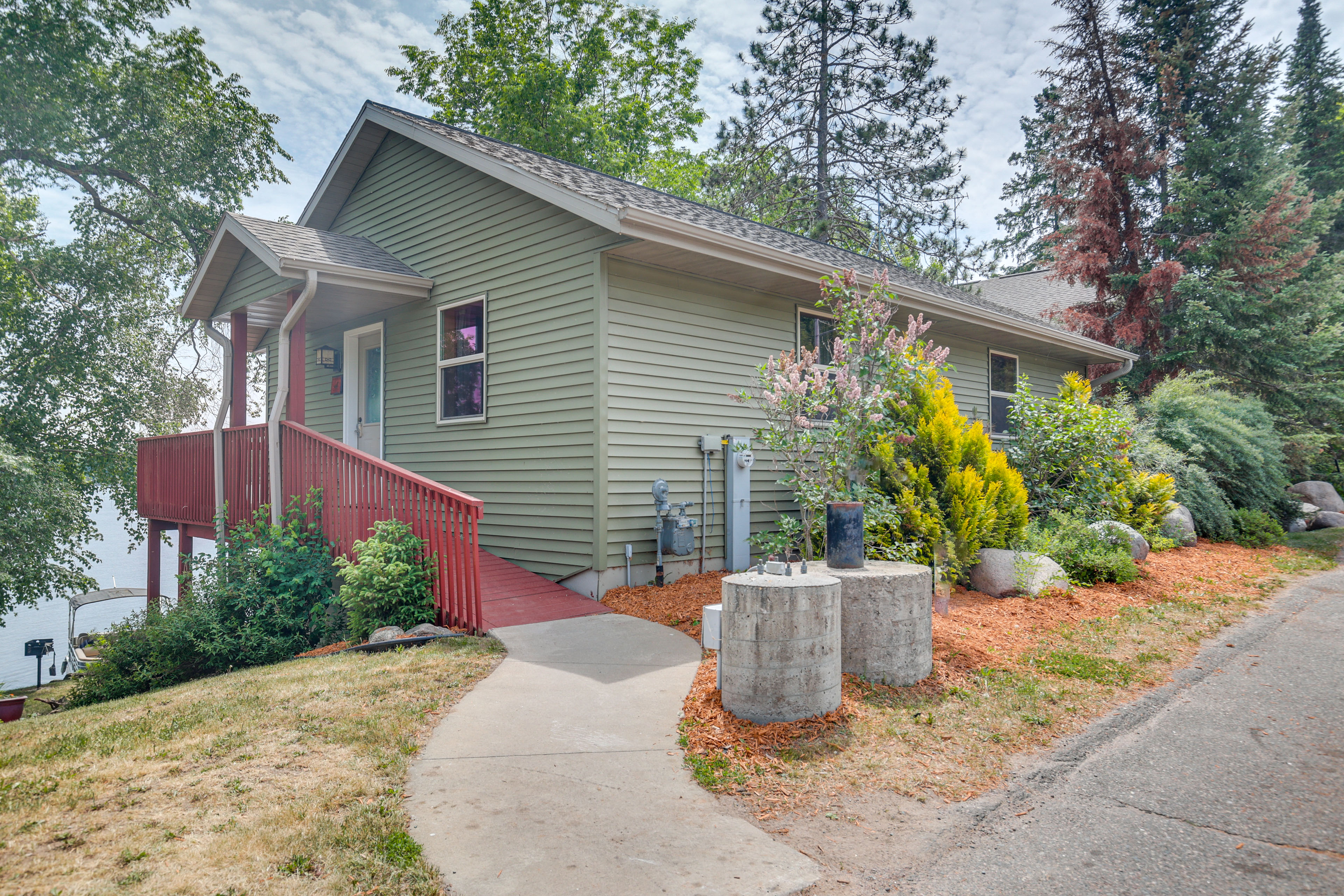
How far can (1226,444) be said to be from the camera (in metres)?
11.2

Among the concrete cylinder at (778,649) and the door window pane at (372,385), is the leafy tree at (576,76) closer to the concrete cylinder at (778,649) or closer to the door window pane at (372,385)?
the door window pane at (372,385)

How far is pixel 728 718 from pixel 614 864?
1.36m

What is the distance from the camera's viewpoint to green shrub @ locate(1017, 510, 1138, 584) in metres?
7.04

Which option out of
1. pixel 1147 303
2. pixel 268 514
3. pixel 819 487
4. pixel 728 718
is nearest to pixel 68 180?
pixel 268 514

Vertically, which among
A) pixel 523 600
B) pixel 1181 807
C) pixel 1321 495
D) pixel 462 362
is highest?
pixel 462 362

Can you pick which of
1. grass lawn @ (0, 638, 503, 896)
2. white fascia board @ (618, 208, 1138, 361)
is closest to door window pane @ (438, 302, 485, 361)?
white fascia board @ (618, 208, 1138, 361)

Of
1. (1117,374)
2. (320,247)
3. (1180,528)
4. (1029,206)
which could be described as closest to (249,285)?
(320,247)

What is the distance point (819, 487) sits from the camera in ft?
20.6

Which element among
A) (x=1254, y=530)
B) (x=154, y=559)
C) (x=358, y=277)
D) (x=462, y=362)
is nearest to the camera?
(x=358, y=277)

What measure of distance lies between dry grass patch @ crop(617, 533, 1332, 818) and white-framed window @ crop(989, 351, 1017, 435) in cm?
568

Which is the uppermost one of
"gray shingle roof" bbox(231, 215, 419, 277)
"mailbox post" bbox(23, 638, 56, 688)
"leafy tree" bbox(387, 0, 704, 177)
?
"leafy tree" bbox(387, 0, 704, 177)

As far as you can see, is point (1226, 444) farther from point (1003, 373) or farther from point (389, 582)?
point (389, 582)

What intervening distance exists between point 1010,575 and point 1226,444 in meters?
7.35

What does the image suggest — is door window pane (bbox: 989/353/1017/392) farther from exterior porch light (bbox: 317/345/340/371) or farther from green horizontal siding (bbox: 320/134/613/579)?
exterior porch light (bbox: 317/345/340/371)
